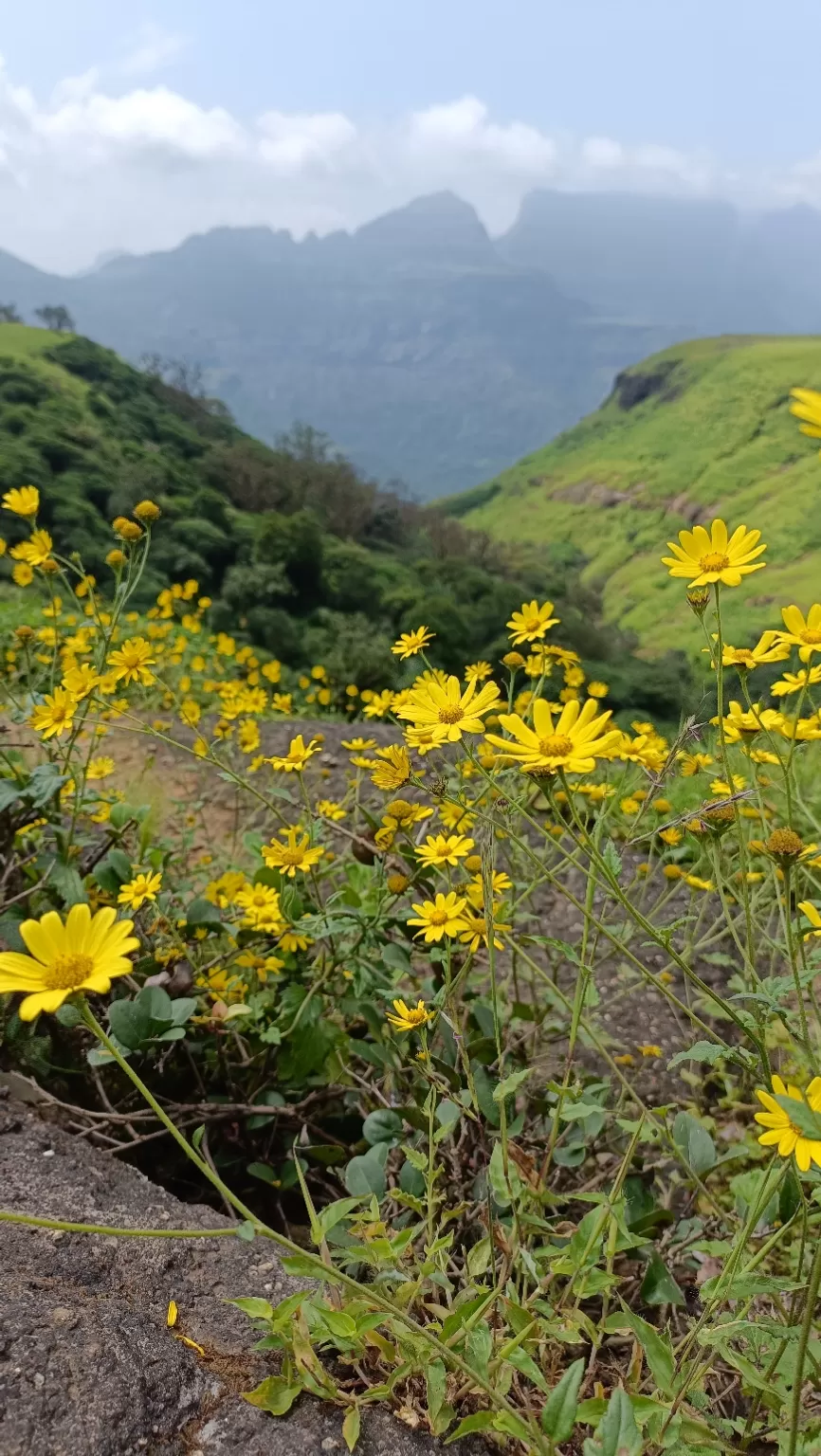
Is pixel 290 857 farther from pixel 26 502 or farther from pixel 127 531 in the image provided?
pixel 26 502

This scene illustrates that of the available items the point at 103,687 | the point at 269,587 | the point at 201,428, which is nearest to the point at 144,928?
the point at 103,687

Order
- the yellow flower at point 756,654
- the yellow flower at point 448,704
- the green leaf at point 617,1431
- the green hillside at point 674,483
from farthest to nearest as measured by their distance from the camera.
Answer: the green hillside at point 674,483
the yellow flower at point 756,654
the yellow flower at point 448,704
the green leaf at point 617,1431

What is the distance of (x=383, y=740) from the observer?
231 inches

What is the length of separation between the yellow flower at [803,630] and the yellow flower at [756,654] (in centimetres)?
4

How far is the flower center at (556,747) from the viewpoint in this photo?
111cm

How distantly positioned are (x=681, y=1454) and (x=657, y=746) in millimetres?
1441

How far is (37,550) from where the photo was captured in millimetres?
2160

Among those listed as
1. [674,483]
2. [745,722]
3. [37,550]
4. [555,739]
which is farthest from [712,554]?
[674,483]

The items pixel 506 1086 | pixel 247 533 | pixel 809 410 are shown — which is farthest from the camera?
pixel 247 533

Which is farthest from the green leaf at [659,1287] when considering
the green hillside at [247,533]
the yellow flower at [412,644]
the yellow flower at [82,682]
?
the green hillside at [247,533]

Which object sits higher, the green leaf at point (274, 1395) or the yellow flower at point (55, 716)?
the yellow flower at point (55, 716)

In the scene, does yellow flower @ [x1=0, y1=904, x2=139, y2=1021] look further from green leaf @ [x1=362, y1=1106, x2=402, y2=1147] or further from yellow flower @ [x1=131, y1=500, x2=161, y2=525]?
yellow flower @ [x1=131, y1=500, x2=161, y2=525]

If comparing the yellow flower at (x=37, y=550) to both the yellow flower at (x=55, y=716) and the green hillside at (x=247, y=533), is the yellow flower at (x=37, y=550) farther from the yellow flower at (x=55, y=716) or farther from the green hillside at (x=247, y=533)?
the green hillside at (x=247, y=533)

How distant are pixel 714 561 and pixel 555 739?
18.5 inches
